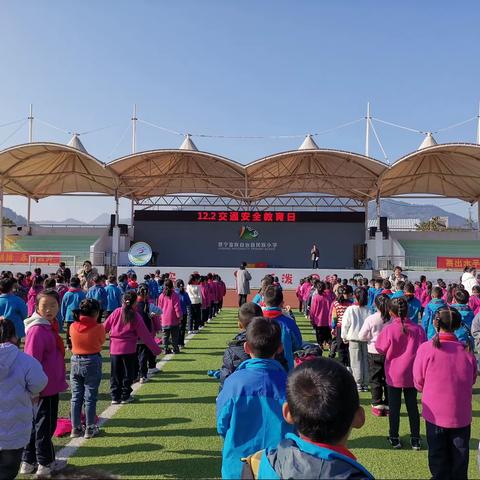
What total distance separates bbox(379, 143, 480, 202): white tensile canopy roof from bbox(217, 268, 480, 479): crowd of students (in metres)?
20.7

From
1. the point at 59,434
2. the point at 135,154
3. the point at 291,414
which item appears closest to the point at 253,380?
the point at 291,414

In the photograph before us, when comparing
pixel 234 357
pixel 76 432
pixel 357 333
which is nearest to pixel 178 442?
pixel 76 432

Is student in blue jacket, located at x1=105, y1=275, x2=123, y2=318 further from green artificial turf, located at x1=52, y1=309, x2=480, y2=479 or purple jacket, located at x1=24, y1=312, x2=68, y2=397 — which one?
purple jacket, located at x1=24, y1=312, x2=68, y2=397

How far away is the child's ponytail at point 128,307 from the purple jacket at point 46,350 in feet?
5.22

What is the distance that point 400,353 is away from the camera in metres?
4.48

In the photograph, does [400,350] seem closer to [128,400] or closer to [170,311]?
[128,400]

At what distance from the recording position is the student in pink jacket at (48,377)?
3.97 metres

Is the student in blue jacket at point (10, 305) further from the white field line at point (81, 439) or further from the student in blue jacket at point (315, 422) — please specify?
the student in blue jacket at point (315, 422)

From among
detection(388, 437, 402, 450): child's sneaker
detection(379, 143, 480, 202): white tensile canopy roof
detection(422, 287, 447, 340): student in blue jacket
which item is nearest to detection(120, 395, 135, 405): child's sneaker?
detection(388, 437, 402, 450): child's sneaker

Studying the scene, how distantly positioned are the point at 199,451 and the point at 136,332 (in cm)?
178

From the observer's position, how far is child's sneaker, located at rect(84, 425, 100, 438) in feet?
16.0

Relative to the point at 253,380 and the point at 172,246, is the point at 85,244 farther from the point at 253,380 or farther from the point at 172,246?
the point at 253,380

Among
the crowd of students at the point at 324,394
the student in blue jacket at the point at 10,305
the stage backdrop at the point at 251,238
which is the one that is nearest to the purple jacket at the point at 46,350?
the crowd of students at the point at 324,394

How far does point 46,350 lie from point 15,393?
901mm
